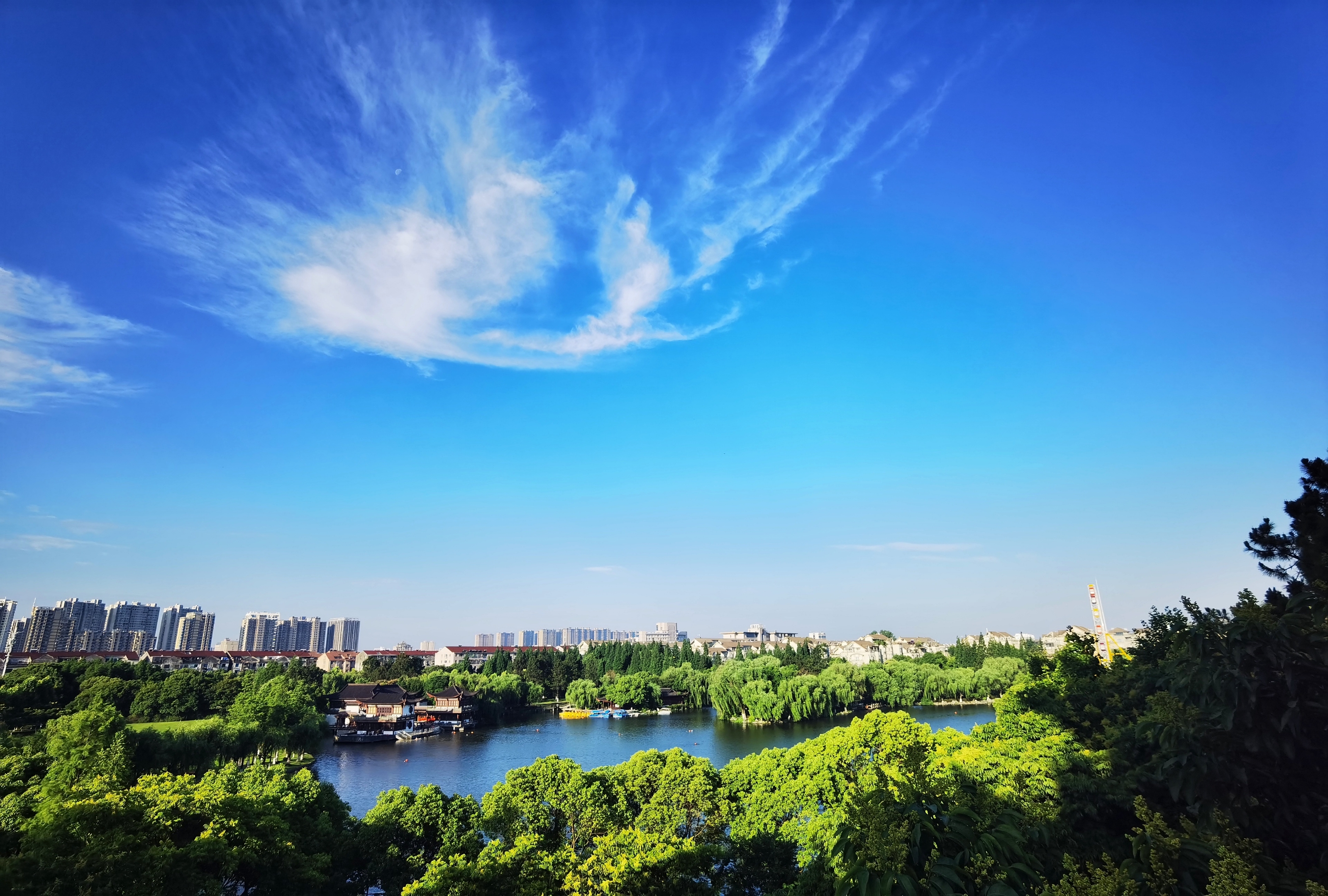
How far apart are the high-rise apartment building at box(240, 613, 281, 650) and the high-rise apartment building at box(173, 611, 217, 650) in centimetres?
473

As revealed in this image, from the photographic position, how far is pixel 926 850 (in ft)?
15.5

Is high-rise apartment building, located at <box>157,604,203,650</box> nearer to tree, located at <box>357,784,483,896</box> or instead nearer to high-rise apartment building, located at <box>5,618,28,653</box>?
high-rise apartment building, located at <box>5,618,28,653</box>

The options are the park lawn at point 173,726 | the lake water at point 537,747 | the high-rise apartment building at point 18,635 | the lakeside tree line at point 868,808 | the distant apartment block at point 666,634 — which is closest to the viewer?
the lakeside tree line at point 868,808

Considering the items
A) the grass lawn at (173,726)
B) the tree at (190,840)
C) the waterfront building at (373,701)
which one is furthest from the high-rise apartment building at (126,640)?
the tree at (190,840)

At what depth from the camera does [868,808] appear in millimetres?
4906

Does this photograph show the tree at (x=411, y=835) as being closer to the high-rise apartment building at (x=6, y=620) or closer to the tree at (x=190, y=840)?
the tree at (x=190, y=840)

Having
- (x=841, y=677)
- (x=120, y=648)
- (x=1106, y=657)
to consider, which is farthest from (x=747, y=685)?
(x=120, y=648)

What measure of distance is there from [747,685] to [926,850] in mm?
39367

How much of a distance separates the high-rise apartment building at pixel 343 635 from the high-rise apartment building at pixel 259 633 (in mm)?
12027

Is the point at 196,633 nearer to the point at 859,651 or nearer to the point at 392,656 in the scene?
the point at 392,656

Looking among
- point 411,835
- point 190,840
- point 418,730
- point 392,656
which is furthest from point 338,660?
point 411,835

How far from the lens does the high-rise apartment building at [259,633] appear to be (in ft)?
364

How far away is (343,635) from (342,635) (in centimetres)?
11

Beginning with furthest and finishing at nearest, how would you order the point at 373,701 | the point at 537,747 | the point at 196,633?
the point at 196,633
the point at 373,701
the point at 537,747
